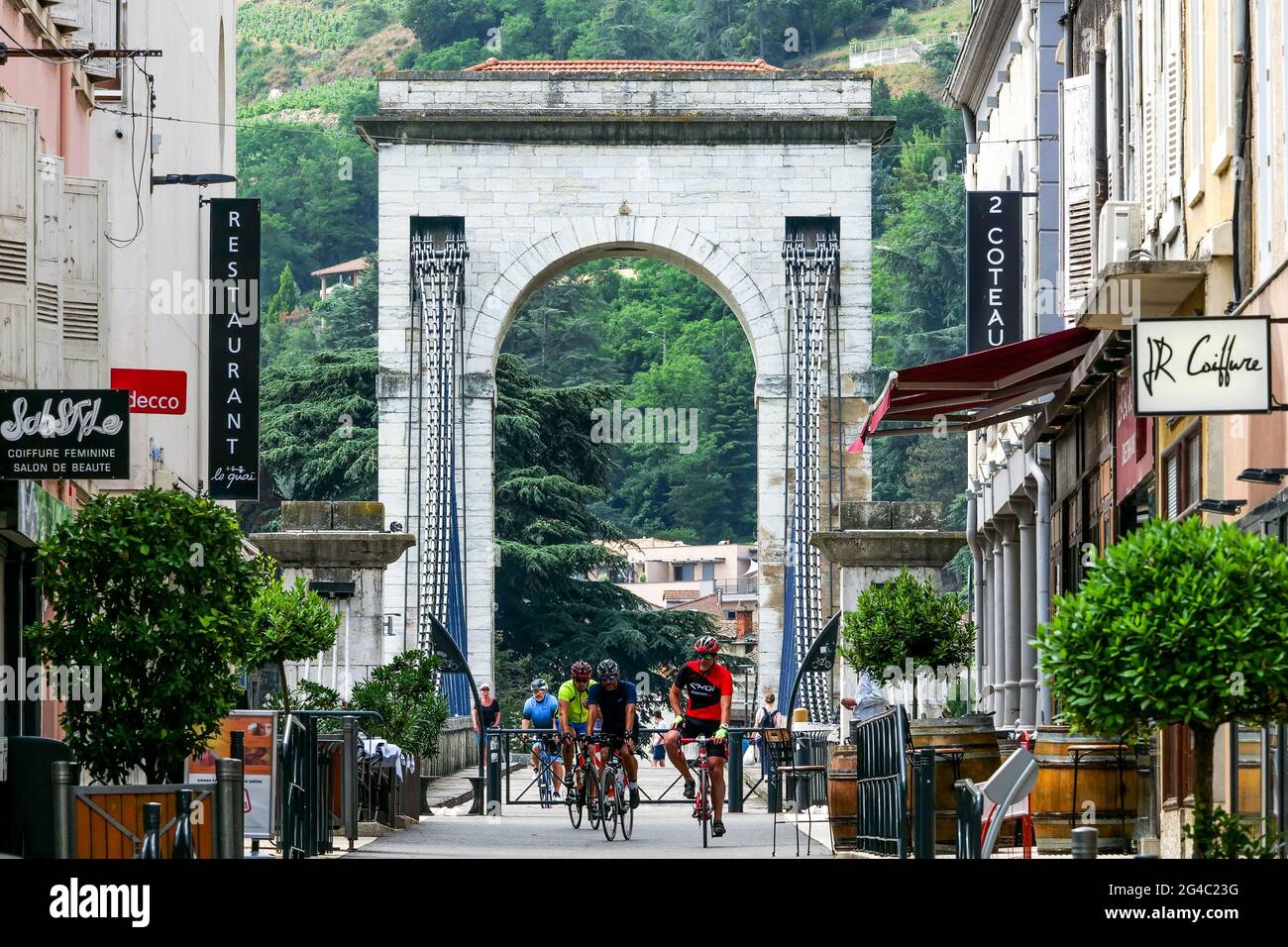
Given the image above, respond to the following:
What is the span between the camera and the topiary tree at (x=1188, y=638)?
10.5m

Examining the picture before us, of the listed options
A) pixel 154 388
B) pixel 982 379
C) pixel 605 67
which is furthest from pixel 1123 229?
pixel 605 67

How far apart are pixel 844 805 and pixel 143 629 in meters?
4.73

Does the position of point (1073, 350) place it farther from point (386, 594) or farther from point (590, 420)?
point (590, 420)

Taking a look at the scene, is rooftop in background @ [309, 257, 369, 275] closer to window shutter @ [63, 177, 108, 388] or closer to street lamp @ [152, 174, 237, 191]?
street lamp @ [152, 174, 237, 191]

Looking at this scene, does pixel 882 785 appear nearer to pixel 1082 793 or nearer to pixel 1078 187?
pixel 1082 793

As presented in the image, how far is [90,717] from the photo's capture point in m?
15.3

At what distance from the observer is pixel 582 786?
67.3 ft

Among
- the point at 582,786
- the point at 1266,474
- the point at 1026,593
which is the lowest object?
the point at 582,786

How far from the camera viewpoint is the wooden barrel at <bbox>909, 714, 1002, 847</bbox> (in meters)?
15.3

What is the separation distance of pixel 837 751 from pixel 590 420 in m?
42.6

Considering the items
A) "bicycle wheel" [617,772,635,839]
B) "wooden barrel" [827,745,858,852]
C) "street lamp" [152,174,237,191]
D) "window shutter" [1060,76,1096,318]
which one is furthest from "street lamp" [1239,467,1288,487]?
"street lamp" [152,174,237,191]

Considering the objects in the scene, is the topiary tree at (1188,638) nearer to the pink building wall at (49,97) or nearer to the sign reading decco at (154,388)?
the pink building wall at (49,97)

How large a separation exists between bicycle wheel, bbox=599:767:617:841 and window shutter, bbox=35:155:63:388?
512 cm

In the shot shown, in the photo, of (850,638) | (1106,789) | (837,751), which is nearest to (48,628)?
(837,751)
